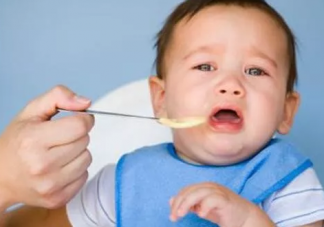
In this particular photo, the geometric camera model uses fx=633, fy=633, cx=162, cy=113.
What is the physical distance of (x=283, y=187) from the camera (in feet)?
3.09

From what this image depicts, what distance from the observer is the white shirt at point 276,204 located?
Result: 35.4 inches

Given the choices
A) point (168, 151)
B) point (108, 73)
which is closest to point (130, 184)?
point (168, 151)

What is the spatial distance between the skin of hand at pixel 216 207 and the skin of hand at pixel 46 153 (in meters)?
0.18

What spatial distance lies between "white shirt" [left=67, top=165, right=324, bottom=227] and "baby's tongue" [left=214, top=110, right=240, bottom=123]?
0.13 m

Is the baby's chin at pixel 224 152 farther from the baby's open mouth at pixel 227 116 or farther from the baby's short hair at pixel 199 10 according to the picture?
the baby's short hair at pixel 199 10

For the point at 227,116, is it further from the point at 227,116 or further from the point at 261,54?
the point at 261,54

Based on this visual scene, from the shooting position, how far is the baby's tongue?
947 mm

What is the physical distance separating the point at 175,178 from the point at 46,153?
0.25 meters

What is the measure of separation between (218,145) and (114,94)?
43 centimetres

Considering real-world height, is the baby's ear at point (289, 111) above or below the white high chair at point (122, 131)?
above

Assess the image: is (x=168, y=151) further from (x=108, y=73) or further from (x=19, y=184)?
(x=108, y=73)

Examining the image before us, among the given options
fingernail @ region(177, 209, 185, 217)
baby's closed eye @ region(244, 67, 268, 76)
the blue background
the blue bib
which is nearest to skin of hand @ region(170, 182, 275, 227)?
fingernail @ region(177, 209, 185, 217)

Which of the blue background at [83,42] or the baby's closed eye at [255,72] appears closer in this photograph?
the baby's closed eye at [255,72]

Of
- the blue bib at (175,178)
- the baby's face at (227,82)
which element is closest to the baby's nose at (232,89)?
the baby's face at (227,82)
